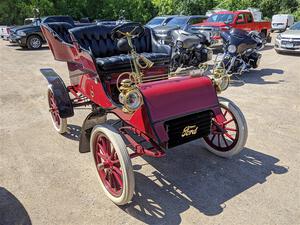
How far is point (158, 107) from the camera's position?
3115mm

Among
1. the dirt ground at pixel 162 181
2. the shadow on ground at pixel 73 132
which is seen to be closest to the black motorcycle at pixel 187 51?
the dirt ground at pixel 162 181

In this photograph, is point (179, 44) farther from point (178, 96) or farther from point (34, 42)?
point (34, 42)

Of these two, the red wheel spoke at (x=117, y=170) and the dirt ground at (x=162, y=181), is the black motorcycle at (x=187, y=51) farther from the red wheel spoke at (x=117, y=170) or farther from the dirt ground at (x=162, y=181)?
the red wheel spoke at (x=117, y=170)

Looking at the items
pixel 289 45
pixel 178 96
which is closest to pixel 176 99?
pixel 178 96

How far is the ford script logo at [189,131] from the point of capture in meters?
3.25

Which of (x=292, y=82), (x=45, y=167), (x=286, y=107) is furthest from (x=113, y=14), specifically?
(x=45, y=167)

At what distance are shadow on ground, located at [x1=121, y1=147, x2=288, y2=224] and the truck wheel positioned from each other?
41.0 ft

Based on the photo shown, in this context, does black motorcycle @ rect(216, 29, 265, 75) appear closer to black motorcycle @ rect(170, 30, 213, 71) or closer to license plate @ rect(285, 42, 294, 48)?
black motorcycle @ rect(170, 30, 213, 71)

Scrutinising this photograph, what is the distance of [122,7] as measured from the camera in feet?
82.0

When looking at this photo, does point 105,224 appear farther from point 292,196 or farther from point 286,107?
point 286,107

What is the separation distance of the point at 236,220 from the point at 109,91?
211 cm

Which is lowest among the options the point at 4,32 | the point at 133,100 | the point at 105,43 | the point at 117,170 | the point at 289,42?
the point at 289,42

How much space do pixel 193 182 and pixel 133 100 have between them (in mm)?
1204

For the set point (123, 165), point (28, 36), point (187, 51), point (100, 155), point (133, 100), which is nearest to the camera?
point (123, 165)
